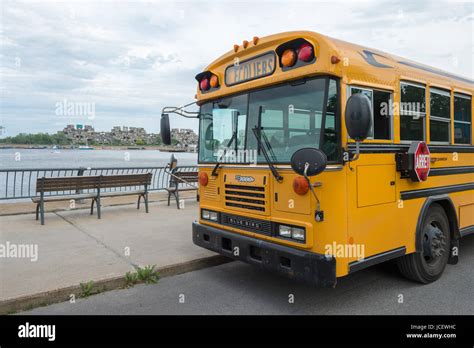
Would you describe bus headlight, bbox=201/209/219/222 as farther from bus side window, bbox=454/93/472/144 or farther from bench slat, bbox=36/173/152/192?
bench slat, bbox=36/173/152/192

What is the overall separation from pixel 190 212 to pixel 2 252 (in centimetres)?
425

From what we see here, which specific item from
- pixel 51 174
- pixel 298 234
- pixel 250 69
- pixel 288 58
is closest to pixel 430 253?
pixel 298 234

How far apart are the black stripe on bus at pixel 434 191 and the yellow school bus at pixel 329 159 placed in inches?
0.6

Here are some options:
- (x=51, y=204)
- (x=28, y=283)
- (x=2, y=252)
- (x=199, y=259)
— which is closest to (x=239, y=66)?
(x=199, y=259)

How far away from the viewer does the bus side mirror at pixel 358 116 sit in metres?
3.25

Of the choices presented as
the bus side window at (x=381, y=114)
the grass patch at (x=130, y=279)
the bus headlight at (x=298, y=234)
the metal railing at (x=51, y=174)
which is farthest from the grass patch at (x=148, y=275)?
the bus side window at (x=381, y=114)

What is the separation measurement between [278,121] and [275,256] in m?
1.43

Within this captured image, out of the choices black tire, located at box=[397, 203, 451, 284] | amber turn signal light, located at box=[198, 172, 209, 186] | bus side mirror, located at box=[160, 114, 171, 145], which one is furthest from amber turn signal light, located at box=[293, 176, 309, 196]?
bus side mirror, located at box=[160, 114, 171, 145]

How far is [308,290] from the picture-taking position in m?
4.55

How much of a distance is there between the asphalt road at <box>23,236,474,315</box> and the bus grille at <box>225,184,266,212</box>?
1064 mm

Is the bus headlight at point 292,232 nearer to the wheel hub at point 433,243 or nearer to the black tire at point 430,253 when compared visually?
the black tire at point 430,253
